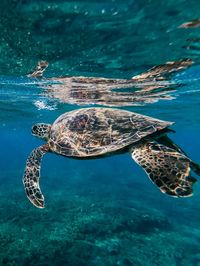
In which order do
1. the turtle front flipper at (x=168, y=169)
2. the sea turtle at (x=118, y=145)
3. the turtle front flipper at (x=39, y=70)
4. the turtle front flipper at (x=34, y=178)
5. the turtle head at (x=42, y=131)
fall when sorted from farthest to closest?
the turtle front flipper at (x=39, y=70), the turtle head at (x=42, y=131), the turtle front flipper at (x=34, y=178), the sea turtle at (x=118, y=145), the turtle front flipper at (x=168, y=169)

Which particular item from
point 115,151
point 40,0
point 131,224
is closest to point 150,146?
point 115,151

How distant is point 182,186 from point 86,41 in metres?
6.73

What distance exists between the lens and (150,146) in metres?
6.84

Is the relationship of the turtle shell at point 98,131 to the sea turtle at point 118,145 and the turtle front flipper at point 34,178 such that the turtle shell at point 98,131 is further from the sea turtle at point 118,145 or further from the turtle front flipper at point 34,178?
the turtle front flipper at point 34,178

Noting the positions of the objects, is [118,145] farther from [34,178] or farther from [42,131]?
[42,131]

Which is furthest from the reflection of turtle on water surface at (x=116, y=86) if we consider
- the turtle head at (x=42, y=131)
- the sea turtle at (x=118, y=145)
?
the sea turtle at (x=118, y=145)

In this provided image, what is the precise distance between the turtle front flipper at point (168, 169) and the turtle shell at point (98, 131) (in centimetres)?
63

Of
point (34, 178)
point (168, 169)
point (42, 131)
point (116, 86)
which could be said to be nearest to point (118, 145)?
point (168, 169)

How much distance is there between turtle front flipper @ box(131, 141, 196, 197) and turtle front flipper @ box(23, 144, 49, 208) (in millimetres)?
2647

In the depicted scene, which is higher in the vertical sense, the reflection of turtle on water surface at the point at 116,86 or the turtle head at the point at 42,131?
the reflection of turtle on water surface at the point at 116,86

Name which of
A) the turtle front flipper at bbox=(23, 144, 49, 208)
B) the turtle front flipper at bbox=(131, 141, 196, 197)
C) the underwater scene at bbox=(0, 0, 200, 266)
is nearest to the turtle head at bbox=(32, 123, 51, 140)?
the underwater scene at bbox=(0, 0, 200, 266)

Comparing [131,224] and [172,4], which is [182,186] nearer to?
[172,4]

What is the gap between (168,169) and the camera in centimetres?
557

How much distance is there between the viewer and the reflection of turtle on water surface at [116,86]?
44.0 feet
